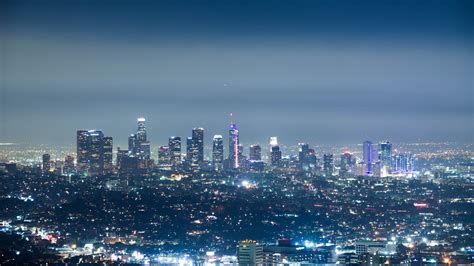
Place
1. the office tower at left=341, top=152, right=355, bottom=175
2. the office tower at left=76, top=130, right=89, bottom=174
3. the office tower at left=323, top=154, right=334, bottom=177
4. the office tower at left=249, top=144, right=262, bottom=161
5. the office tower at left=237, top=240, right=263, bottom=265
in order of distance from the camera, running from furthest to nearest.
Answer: the office tower at left=249, top=144, right=262, bottom=161 → the office tower at left=341, top=152, right=355, bottom=175 → the office tower at left=323, top=154, right=334, bottom=177 → the office tower at left=76, top=130, right=89, bottom=174 → the office tower at left=237, top=240, right=263, bottom=265

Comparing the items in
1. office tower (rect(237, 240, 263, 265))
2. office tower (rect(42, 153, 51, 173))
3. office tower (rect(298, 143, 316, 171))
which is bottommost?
office tower (rect(237, 240, 263, 265))

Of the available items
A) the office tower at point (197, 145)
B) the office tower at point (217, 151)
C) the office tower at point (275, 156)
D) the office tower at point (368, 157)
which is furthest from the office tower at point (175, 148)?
the office tower at point (368, 157)

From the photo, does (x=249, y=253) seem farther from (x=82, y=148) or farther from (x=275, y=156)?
(x=275, y=156)

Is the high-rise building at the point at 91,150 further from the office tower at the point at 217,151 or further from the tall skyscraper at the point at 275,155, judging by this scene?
the tall skyscraper at the point at 275,155

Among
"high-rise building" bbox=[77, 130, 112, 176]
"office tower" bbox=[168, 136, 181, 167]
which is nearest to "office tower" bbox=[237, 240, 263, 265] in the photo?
"high-rise building" bbox=[77, 130, 112, 176]

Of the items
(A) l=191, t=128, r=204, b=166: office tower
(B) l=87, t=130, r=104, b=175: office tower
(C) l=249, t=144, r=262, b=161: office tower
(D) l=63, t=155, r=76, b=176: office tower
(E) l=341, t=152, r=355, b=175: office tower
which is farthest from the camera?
(A) l=191, t=128, r=204, b=166: office tower

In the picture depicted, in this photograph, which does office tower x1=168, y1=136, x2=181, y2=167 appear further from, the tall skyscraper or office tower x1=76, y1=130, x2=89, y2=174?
office tower x1=76, y1=130, x2=89, y2=174

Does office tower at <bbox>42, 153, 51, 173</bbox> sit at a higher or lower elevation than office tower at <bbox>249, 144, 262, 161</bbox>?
lower

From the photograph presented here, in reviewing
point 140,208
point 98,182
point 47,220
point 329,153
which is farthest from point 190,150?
point 47,220
